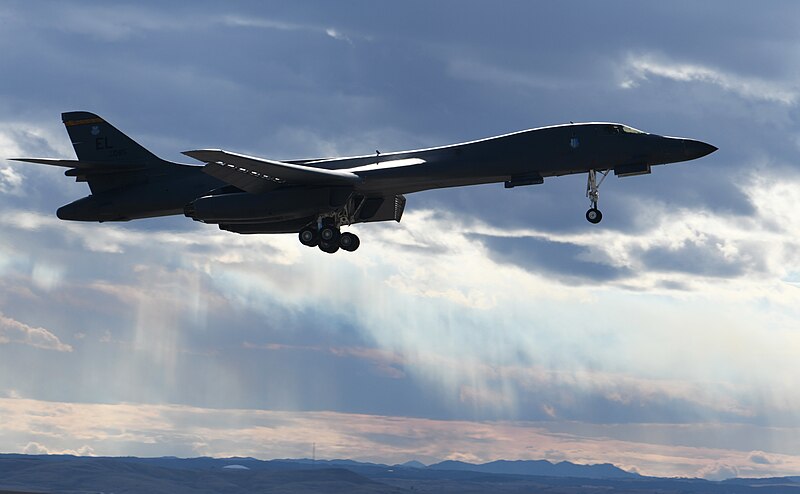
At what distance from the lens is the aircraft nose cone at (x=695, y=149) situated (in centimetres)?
4109

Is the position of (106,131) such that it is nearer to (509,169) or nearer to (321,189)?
(321,189)

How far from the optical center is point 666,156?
4122cm

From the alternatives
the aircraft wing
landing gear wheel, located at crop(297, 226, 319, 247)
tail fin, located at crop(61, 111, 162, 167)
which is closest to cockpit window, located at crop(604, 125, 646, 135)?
the aircraft wing

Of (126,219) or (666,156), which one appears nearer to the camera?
(666,156)

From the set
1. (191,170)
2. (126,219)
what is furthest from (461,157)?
(126,219)

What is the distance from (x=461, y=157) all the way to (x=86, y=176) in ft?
59.6

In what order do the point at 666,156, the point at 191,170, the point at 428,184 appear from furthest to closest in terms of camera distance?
the point at 191,170 → the point at 428,184 → the point at 666,156

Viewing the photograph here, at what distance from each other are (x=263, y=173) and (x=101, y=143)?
10981 mm

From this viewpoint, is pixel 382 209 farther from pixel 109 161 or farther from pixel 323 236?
pixel 109 161

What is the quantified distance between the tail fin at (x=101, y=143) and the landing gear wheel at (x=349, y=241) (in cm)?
968

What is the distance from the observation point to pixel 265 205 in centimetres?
4362

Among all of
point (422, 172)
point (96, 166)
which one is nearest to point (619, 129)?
point (422, 172)

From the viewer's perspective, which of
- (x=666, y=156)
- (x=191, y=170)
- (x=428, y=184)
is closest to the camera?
(x=666, y=156)

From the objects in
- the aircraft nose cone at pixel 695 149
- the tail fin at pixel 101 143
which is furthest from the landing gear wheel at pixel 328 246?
the aircraft nose cone at pixel 695 149
